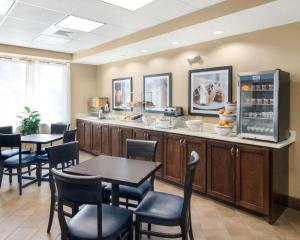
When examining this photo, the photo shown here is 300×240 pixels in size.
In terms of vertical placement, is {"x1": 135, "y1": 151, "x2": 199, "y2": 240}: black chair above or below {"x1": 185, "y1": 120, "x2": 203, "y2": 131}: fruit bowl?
below

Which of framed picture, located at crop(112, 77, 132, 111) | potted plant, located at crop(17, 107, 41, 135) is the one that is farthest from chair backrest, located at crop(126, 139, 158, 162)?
potted plant, located at crop(17, 107, 41, 135)

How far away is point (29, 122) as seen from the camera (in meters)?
5.34

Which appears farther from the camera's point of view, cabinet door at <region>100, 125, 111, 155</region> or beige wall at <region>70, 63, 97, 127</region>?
beige wall at <region>70, 63, 97, 127</region>

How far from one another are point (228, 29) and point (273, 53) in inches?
26.6

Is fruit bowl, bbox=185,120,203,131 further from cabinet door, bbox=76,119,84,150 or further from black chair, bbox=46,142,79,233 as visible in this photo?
cabinet door, bbox=76,119,84,150

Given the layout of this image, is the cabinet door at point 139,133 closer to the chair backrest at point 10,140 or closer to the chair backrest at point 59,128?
the chair backrest at point 59,128

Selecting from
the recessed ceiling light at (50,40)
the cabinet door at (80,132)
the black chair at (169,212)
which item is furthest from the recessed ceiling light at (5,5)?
the cabinet door at (80,132)

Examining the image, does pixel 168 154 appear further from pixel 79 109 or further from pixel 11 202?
pixel 79 109

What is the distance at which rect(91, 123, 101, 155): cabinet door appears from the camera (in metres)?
5.50

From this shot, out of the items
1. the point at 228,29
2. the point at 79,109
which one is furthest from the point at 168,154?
the point at 79,109

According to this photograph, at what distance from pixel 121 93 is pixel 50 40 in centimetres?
195

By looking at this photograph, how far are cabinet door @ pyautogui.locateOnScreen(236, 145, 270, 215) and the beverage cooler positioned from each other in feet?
0.68

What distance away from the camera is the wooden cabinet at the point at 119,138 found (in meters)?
4.71

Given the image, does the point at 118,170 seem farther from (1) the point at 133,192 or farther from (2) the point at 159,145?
(2) the point at 159,145
